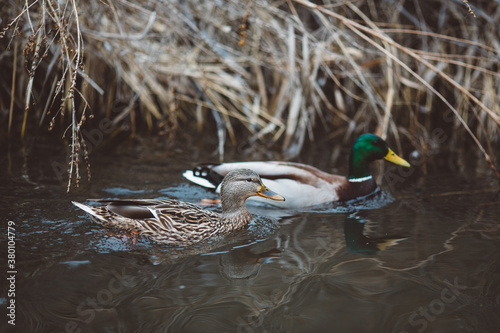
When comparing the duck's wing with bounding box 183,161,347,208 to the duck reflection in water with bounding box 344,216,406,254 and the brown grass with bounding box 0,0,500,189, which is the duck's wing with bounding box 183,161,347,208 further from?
the brown grass with bounding box 0,0,500,189

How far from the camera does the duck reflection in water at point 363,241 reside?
159 inches

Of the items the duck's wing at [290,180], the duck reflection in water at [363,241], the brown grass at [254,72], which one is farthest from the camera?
the brown grass at [254,72]

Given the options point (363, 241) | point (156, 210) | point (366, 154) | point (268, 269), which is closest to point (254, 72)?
point (366, 154)

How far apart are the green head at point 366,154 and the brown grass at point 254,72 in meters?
0.41

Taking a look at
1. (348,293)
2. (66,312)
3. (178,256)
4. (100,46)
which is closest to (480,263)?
(348,293)

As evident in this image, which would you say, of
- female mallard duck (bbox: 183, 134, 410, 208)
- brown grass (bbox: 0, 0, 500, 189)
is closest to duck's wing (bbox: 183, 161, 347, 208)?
female mallard duck (bbox: 183, 134, 410, 208)

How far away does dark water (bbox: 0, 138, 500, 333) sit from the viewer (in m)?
3.00

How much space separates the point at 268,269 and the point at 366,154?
2.48 meters

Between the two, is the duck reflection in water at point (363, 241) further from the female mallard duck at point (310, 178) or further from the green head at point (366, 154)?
the green head at point (366, 154)

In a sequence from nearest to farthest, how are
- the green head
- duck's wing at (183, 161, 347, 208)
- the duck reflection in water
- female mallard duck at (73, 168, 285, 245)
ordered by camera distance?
the duck reflection in water, female mallard duck at (73, 168, 285, 245), duck's wing at (183, 161, 347, 208), the green head

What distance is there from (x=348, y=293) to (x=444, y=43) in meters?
5.91

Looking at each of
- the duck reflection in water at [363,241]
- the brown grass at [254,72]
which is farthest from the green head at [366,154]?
the duck reflection in water at [363,241]

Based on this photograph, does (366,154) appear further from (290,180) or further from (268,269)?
(268,269)

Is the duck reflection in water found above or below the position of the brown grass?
below
